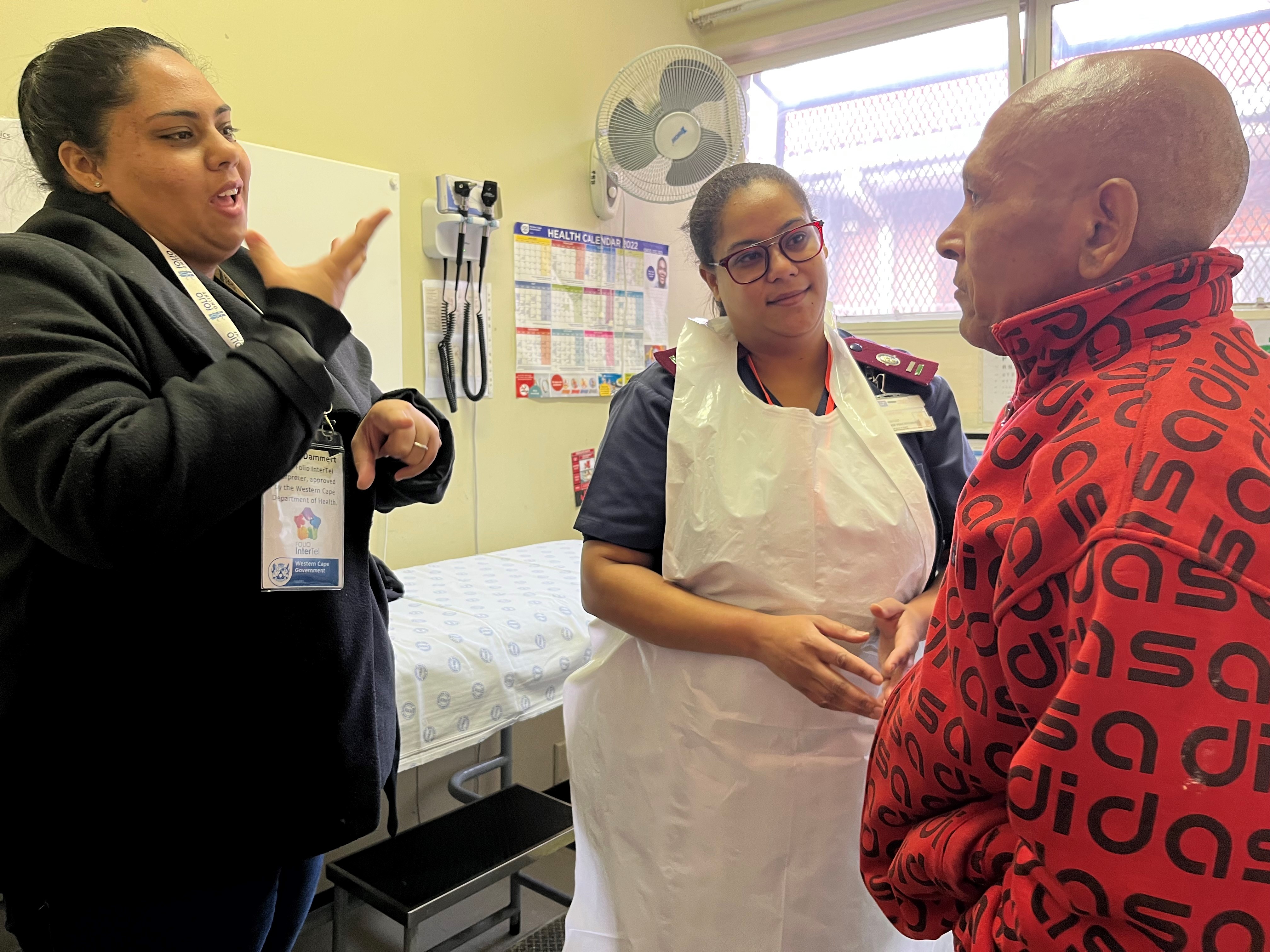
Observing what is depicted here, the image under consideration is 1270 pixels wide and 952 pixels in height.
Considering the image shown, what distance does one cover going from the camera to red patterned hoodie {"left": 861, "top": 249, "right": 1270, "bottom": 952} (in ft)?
1.60

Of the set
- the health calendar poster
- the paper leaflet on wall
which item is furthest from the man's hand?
the paper leaflet on wall

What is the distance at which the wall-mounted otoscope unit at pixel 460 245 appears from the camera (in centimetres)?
245

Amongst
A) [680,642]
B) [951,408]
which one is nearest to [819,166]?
[951,408]

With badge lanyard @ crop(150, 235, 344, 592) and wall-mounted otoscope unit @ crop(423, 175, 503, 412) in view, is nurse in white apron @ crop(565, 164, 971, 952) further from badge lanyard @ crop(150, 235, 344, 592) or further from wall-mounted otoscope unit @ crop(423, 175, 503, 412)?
wall-mounted otoscope unit @ crop(423, 175, 503, 412)

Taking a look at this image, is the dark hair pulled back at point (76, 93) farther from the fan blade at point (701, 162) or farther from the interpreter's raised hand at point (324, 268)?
the fan blade at point (701, 162)

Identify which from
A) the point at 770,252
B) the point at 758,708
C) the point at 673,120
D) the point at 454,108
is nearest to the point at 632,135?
the point at 673,120

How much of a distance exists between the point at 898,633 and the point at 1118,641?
635 mm

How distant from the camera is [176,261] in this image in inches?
36.5

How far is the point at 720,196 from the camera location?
1313mm

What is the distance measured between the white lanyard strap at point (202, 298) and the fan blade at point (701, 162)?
209cm

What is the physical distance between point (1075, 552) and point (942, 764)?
220mm

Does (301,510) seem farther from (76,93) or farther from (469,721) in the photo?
(469,721)

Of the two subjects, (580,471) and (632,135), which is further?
(580,471)

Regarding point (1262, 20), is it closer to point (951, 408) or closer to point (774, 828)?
point (951, 408)
